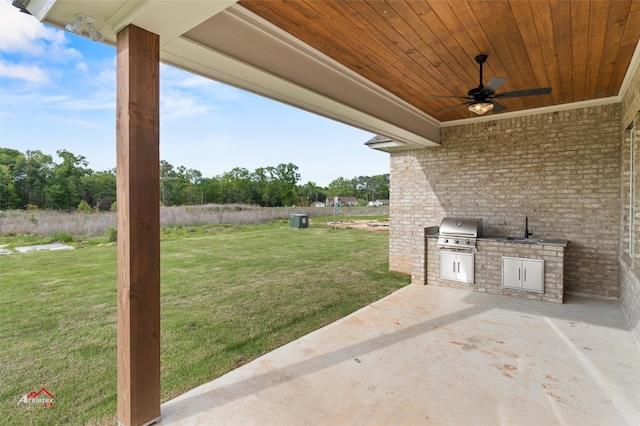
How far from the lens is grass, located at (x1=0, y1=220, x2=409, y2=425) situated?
8.23ft

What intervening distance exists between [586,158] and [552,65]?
2.28 meters

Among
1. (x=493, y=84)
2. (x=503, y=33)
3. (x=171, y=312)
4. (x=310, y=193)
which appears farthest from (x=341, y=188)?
(x=503, y=33)

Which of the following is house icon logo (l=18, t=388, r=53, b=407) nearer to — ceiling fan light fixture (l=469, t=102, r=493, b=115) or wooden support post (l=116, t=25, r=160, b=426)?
wooden support post (l=116, t=25, r=160, b=426)

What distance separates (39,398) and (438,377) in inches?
122

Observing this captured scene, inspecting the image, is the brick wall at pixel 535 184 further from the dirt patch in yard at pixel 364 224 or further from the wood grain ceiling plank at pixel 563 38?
the dirt patch in yard at pixel 364 224

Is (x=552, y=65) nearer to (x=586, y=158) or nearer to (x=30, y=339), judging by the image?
(x=586, y=158)

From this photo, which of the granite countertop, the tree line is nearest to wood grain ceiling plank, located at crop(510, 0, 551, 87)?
the granite countertop

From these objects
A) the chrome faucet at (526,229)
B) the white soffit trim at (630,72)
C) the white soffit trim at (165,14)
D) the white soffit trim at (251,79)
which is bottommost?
the chrome faucet at (526,229)

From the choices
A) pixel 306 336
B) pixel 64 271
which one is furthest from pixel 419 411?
pixel 64 271

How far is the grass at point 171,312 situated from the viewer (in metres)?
2.51

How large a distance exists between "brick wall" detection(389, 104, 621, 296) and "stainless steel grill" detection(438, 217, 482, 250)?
44cm

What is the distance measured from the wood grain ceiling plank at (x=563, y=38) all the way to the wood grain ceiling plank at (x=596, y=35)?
14 cm

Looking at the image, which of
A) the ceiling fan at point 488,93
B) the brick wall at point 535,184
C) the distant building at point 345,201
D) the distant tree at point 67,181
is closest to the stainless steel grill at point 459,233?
the brick wall at point 535,184

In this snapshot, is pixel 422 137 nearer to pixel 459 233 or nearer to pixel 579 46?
pixel 459 233
